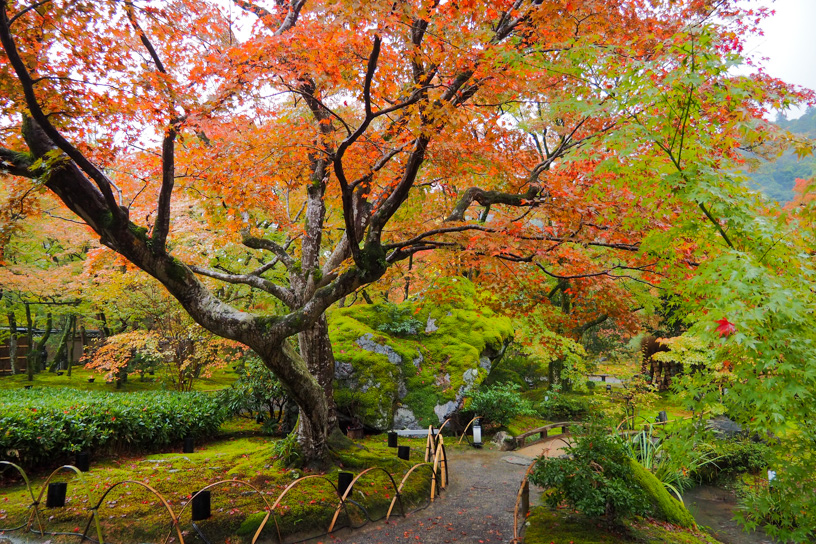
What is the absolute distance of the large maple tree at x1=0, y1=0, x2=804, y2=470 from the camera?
3.65 meters

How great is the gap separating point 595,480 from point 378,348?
7.28m

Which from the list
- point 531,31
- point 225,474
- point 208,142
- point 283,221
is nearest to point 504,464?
point 225,474

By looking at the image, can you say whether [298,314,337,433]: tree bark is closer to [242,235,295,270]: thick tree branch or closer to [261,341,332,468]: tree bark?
[261,341,332,468]: tree bark

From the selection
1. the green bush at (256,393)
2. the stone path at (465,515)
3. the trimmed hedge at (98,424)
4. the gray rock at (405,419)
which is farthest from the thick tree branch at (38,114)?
the gray rock at (405,419)

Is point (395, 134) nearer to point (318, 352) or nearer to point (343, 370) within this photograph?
point (318, 352)

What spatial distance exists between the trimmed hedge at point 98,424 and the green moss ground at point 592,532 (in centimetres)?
789

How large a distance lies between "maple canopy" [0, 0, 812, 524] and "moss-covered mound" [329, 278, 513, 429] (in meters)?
2.84

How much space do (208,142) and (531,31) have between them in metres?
5.67

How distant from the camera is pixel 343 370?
10.9 m

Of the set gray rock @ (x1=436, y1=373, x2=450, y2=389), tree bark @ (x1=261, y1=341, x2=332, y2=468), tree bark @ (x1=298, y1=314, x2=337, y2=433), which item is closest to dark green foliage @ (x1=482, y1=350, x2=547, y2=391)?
gray rock @ (x1=436, y1=373, x2=450, y2=389)

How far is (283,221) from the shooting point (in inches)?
362

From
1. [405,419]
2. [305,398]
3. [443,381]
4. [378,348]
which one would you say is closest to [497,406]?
[443,381]

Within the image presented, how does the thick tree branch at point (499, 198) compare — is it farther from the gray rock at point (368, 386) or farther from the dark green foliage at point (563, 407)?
the dark green foliage at point (563, 407)

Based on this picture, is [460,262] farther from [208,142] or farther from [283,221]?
[208,142]
